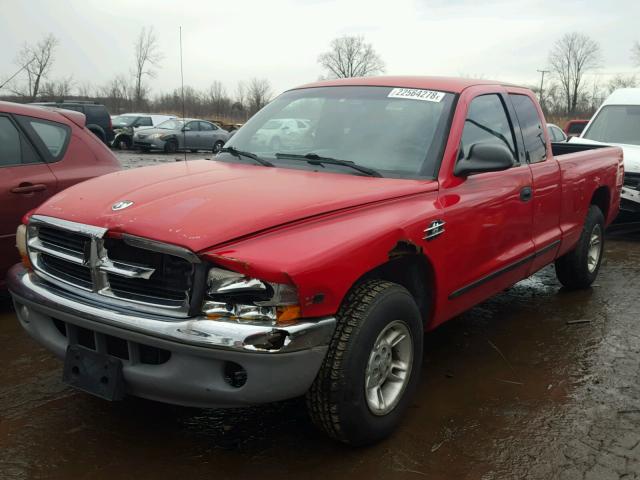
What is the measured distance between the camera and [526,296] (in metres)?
5.68

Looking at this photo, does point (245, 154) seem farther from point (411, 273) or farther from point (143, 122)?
point (143, 122)

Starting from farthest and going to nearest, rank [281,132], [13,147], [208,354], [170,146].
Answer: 1. [170,146]
2. [13,147]
3. [281,132]
4. [208,354]

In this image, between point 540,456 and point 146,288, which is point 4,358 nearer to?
point 146,288

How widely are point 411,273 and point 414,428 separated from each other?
0.81 meters

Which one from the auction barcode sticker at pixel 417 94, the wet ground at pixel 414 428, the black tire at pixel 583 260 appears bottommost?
the wet ground at pixel 414 428

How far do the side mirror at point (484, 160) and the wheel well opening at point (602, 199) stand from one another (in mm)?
2604

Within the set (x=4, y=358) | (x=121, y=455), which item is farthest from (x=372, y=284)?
(x=4, y=358)

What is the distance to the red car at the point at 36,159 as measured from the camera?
4.55 m

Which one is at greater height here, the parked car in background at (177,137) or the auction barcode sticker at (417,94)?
the auction barcode sticker at (417,94)

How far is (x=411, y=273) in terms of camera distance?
3312 millimetres

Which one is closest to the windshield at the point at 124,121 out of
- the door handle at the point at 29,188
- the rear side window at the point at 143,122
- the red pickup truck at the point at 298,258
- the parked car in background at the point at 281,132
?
the rear side window at the point at 143,122

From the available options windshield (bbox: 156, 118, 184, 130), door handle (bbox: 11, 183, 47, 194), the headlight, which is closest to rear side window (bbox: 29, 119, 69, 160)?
door handle (bbox: 11, 183, 47, 194)

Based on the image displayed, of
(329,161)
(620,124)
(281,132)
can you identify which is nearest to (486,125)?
(329,161)

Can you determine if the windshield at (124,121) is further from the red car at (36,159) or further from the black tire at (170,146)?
the red car at (36,159)
